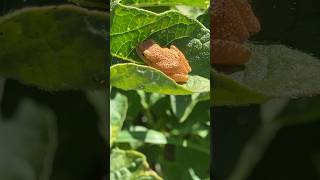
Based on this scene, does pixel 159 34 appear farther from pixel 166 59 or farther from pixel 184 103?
pixel 184 103

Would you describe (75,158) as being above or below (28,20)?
below

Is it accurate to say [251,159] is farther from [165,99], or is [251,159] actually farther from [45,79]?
[45,79]

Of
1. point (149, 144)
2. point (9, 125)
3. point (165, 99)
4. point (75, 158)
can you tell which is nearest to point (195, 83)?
point (165, 99)

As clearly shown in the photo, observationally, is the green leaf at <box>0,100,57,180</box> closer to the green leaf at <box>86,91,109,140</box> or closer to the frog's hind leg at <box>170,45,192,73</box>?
the green leaf at <box>86,91,109,140</box>

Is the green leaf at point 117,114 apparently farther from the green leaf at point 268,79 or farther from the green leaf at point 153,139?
the green leaf at point 268,79

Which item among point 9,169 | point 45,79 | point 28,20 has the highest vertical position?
point 28,20

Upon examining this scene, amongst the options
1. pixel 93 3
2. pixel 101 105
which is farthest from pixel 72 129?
pixel 93 3
